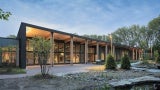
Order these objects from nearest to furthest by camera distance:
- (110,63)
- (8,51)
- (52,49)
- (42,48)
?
(42,48), (52,49), (110,63), (8,51)

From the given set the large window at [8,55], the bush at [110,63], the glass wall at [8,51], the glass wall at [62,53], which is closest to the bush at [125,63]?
the bush at [110,63]

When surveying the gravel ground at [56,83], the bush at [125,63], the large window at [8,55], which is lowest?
the gravel ground at [56,83]

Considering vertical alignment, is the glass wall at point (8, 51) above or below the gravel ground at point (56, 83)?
above

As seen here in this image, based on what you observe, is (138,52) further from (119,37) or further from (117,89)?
(117,89)

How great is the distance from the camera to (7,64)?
26062mm

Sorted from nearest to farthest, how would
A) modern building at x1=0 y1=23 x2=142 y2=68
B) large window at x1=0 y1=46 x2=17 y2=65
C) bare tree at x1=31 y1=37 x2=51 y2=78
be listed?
1. bare tree at x1=31 y1=37 x2=51 y2=78
2. large window at x1=0 y1=46 x2=17 y2=65
3. modern building at x1=0 y1=23 x2=142 y2=68

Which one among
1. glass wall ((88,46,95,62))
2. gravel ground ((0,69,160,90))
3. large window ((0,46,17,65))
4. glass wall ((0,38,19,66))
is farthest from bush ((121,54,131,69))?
glass wall ((88,46,95,62))

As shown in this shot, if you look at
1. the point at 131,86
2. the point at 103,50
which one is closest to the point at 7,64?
the point at 131,86

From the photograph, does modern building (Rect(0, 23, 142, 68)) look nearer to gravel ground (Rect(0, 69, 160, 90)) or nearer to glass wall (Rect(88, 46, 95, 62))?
glass wall (Rect(88, 46, 95, 62))

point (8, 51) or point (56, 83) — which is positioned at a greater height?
point (8, 51)

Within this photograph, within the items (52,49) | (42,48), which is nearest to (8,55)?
(52,49)

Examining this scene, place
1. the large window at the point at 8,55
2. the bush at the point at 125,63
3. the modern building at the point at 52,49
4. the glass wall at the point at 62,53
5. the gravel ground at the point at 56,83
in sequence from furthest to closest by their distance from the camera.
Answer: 1. the glass wall at the point at 62,53
2. the modern building at the point at 52,49
3. the large window at the point at 8,55
4. the bush at the point at 125,63
5. the gravel ground at the point at 56,83

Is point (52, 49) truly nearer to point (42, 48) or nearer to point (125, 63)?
point (42, 48)

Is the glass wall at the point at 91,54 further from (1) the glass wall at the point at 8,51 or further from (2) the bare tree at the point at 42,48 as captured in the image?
(2) the bare tree at the point at 42,48
